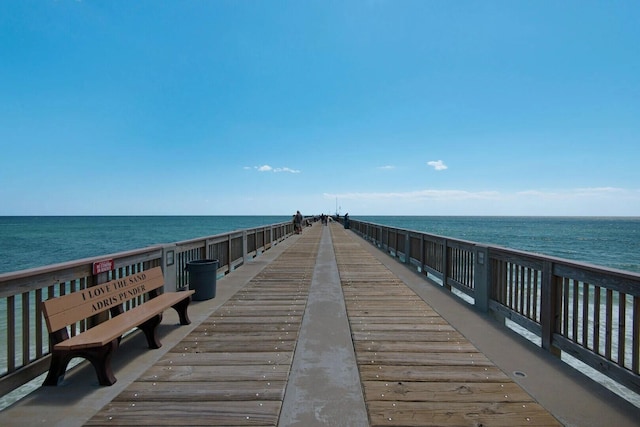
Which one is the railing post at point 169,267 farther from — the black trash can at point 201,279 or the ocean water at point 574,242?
the ocean water at point 574,242

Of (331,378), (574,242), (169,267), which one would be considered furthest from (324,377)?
(574,242)

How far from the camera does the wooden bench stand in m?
2.83

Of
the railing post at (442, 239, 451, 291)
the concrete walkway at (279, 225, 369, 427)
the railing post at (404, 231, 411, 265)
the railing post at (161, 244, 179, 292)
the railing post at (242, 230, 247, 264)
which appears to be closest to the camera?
the concrete walkway at (279, 225, 369, 427)

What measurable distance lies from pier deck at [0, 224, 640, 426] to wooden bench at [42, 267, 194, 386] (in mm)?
203

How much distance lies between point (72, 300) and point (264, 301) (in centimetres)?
307

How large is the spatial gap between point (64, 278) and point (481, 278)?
18.0 ft

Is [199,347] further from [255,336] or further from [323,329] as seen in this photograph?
[323,329]

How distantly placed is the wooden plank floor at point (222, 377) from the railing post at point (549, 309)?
2.87 m

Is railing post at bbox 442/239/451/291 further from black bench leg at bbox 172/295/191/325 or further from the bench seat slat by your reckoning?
the bench seat slat

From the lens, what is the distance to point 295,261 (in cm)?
1026

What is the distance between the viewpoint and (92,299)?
337cm

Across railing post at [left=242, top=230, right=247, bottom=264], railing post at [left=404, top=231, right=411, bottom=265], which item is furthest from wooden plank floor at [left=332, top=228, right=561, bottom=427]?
railing post at [left=242, top=230, right=247, bottom=264]

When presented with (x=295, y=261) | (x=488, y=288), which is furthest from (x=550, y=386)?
(x=295, y=261)

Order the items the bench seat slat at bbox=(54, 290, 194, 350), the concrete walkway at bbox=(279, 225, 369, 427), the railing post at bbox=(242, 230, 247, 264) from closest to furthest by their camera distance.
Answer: the concrete walkway at bbox=(279, 225, 369, 427) → the bench seat slat at bbox=(54, 290, 194, 350) → the railing post at bbox=(242, 230, 247, 264)
